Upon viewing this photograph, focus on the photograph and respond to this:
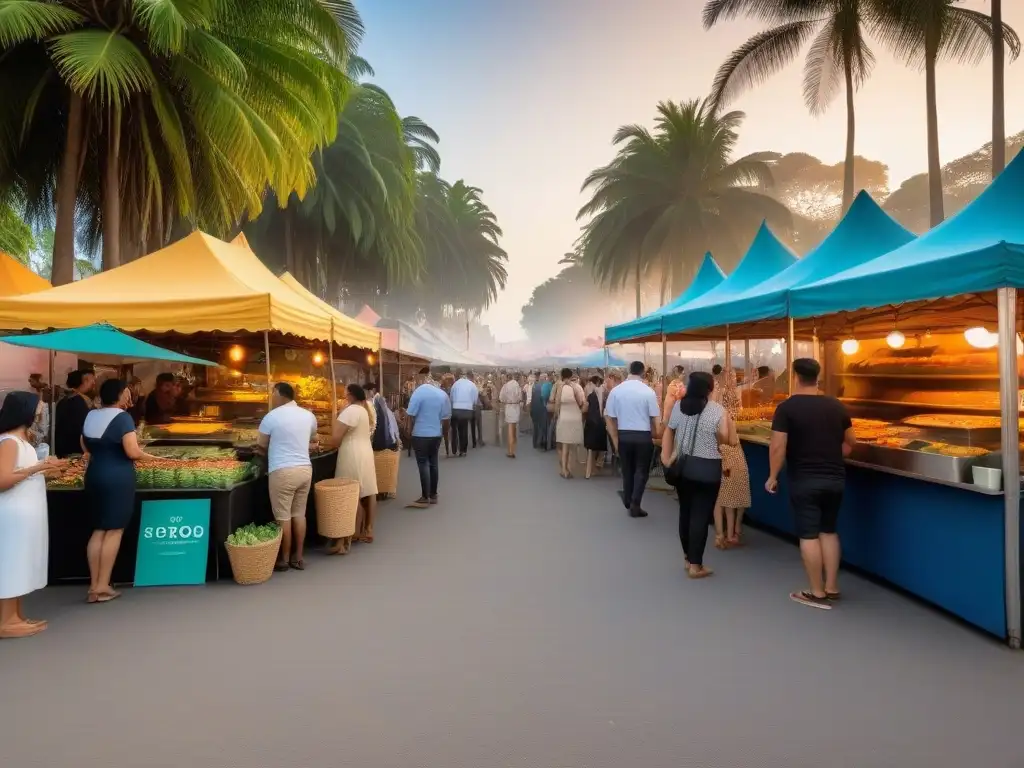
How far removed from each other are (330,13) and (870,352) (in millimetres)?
12926

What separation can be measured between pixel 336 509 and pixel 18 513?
2922 mm

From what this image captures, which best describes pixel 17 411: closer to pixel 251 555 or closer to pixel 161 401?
pixel 251 555

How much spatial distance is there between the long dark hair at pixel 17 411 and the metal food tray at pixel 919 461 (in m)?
6.76

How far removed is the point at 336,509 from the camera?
689cm

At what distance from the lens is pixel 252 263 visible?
10.1 metres

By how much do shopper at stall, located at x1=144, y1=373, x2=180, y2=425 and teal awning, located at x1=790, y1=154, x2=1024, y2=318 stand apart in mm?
9548

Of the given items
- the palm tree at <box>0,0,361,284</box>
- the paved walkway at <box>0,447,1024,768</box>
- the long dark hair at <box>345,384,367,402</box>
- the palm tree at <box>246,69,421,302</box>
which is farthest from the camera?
the palm tree at <box>246,69,421,302</box>

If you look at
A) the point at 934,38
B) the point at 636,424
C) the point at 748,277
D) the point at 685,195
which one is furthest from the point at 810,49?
the point at 636,424

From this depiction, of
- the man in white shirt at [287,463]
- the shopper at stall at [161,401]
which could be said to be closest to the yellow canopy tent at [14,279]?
the shopper at stall at [161,401]

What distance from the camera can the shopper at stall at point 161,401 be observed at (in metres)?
10.1

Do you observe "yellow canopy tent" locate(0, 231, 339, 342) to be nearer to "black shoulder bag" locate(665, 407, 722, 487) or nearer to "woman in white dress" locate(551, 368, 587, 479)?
"black shoulder bag" locate(665, 407, 722, 487)

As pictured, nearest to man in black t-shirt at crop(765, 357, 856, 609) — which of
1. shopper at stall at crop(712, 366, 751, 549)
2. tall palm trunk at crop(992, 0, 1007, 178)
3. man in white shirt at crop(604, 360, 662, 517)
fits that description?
shopper at stall at crop(712, 366, 751, 549)

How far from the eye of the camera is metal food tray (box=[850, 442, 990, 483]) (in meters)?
4.78

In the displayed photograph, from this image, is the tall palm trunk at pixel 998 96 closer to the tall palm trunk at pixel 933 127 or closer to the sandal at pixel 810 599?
the tall palm trunk at pixel 933 127
